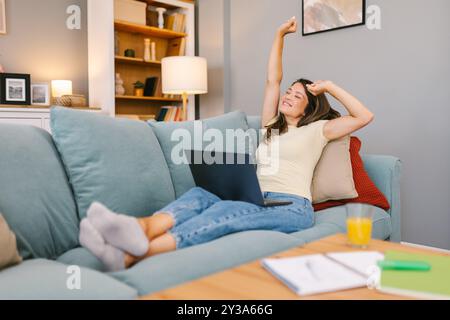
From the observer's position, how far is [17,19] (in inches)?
144

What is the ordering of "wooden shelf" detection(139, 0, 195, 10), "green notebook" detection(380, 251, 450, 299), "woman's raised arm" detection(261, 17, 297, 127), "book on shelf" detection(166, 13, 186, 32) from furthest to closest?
1. "book on shelf" detection(166, 13, 186, 32)
2. "wooden shelf" detection(139, 0, 195, 10)
3. "woman's raised arm" detection(261, 17, 297, 127)
4. "green notebook" detection(380, 251, 450, 299)

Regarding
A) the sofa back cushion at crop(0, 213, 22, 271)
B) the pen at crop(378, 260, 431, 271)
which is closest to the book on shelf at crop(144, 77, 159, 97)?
the sofa back cushion at crop(0, 213, 22, 271)

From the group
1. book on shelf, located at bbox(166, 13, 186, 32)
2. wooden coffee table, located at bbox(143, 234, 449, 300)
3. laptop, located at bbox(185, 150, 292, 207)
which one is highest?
book on shelf, located at bbox(166, 13, 186, 32)

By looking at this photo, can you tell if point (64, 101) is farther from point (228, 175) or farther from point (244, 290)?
point (244, 290)

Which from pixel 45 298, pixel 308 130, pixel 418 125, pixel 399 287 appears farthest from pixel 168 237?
pixel 418 125

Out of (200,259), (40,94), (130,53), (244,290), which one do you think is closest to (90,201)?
(200,259)

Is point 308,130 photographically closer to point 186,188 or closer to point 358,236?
point 186,188

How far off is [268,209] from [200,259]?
1.60 ft

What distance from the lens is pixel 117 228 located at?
3.59 ft

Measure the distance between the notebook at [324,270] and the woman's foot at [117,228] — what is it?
0.36m

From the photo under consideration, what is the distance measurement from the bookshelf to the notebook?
3.31m

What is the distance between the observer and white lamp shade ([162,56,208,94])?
372 centimetres

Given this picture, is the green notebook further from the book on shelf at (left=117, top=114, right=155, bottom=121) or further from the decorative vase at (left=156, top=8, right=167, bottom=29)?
the decorative vase at (left=156, top=8, right=167, bottom=29)
